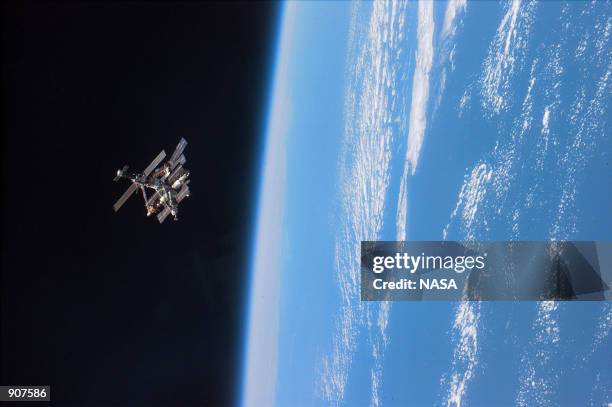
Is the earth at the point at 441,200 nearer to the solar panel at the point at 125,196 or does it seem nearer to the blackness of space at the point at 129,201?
the blackness of space at the point at 129,201

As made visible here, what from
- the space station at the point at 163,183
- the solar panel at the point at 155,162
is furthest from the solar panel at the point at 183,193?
the solar panel at the point at 155,162

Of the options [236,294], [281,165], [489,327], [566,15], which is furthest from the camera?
[281,165]

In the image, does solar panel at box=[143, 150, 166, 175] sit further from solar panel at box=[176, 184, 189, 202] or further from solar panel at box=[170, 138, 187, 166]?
solar panel at box=[176, 184, 189, 202]

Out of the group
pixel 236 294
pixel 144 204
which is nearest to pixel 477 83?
pixel 236 294

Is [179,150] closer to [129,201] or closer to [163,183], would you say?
[163,183]

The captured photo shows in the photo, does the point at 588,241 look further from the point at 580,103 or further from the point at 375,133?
the point at 375,133

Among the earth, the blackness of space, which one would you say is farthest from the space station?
the earth
